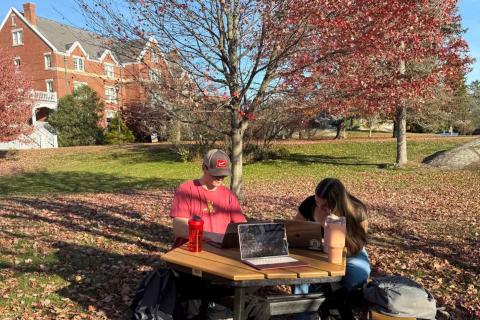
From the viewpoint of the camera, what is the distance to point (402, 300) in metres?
3.06

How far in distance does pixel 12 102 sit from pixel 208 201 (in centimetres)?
2352

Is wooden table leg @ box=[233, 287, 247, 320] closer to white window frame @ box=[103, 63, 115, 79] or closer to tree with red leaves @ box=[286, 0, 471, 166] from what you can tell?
tree with red leaves @ box=[286, 0, 471, 166]

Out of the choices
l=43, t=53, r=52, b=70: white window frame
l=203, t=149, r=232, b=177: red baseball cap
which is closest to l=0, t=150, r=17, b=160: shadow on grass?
l=43, t=53, r=52, b=70: white window frame

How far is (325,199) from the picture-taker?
3.69 m

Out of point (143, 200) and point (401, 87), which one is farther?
point (143, 200)

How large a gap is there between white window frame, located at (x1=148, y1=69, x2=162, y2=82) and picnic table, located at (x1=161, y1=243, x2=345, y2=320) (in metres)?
4.64

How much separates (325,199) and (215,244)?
3.07 feet

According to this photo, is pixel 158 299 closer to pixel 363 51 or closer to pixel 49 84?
pixel 363 51

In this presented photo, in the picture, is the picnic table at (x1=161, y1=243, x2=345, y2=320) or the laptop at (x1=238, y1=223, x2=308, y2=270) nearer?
the picnic table at (x1=161, y1=243, x2=345, y2=320)

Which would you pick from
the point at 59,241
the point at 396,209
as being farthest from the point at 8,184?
the point at 396,209

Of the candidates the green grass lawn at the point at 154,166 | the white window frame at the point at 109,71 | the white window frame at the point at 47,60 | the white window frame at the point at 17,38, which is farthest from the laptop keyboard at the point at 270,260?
the white window frame at the point at 17,38

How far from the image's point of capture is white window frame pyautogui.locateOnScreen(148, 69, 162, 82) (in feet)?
24.5

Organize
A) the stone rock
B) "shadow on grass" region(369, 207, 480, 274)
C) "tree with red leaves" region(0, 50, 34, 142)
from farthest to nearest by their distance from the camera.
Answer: "tree with red leaves" region(0, 50, 34, 142)
the stone rock
"shadow on grass" region(369, 207, 480, 274)

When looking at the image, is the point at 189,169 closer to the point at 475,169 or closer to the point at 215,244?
the point at 475,169
